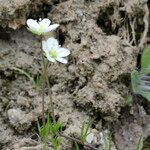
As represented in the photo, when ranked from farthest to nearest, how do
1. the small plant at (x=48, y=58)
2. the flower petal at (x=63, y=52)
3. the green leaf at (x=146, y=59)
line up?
the green leaf at (x=146, y=59) → the flower petal at (x=63, y=52) → the small plant at (x=48, y=58)

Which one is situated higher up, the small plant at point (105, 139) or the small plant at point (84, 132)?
the small plant at point (84, 132)

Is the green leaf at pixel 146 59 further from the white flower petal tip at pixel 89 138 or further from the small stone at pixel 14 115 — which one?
the small stone at pixel 14 115

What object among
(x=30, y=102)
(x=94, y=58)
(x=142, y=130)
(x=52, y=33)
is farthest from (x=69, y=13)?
(x=142, y=130)

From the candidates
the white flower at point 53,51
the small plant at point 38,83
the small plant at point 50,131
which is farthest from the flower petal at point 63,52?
the small plant at point 50,131

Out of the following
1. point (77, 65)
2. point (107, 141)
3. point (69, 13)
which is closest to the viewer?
point (107, 141)

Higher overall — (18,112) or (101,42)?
(101,42)

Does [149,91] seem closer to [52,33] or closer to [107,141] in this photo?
[107,141]

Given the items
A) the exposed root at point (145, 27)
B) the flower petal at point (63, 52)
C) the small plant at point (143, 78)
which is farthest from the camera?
the exposed root at point (145, 27)

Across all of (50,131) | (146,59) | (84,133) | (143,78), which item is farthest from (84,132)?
(146,59)
